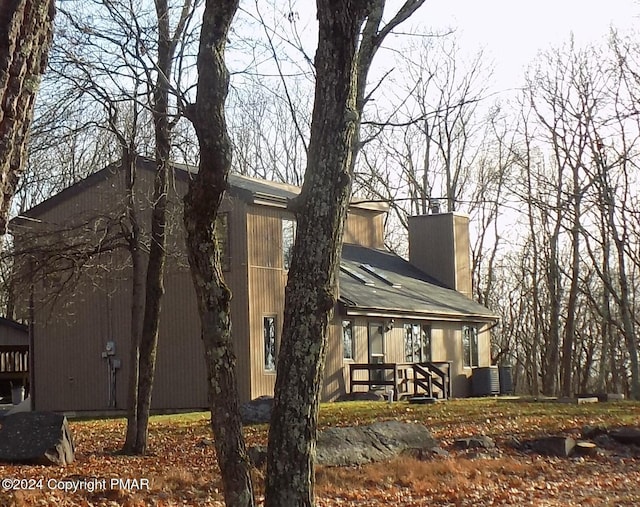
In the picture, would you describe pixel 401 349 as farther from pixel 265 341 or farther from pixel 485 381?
pixel 265 341

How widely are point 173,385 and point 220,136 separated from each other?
1956cm

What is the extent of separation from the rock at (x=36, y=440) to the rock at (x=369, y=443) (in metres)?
3.40

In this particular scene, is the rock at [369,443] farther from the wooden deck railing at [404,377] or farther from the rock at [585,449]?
the wooden deck railing at [404,377]

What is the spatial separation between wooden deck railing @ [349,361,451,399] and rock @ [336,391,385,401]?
0.44m

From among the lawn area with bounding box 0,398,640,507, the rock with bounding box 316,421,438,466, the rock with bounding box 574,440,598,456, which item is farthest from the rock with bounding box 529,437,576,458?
the rock with bounding box 316,421,438,466

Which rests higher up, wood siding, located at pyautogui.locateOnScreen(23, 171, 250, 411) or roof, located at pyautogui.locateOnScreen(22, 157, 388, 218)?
roof, located at pyautogui.locateOnScreen(22, 157, 388, 218)

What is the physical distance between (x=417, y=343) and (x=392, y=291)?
1.96 metres

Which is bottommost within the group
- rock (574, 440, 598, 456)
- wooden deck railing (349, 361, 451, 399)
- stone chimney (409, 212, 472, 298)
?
rock (574, 440, 598, 456)

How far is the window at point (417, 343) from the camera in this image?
30.2 meters

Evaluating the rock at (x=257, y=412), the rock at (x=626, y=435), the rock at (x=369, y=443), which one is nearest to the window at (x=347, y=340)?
the rock at (x=257, y=412)

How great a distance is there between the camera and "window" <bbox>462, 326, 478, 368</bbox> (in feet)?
110

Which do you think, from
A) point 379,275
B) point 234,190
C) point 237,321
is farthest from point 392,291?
point 234,190

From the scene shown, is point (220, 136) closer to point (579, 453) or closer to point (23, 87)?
point (23, 87)

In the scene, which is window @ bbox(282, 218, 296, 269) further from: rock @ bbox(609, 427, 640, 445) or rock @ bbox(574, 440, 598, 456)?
rock @ bbox(574, 440, 598, 456)
